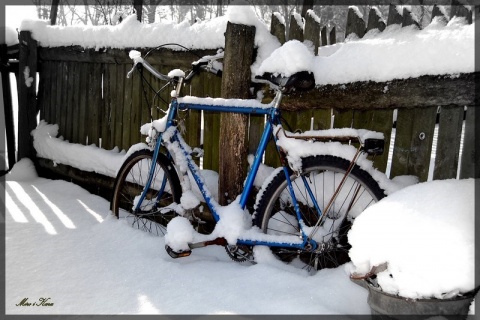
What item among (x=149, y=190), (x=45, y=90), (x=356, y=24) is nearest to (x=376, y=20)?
(x=356, y=24)

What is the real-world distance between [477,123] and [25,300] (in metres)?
2.67

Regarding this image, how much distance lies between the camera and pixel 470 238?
1.55 metres

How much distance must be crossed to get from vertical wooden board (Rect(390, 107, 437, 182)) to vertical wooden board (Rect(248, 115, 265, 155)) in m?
1.04

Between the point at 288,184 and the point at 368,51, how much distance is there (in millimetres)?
920

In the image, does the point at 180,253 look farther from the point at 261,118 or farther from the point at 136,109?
the point at 136,109

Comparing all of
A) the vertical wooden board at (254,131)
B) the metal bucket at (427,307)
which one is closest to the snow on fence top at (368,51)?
the vertical wooden board at (254,131)

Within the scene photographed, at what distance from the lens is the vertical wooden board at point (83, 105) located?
4.84m

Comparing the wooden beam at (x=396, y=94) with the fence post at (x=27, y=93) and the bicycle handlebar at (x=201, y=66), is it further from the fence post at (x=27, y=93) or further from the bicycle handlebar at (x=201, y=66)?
the fence post at (x=27, y=93)

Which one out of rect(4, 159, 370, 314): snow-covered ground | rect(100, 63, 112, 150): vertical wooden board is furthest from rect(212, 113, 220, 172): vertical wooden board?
rect(100, 63, 112, 150): vertical wooden board

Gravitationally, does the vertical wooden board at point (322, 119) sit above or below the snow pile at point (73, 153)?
above

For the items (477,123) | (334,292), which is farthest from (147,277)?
(477,123)

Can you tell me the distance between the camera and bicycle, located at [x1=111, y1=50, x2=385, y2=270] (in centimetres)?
237

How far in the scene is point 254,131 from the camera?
316 cm

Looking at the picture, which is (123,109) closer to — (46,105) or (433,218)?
(46,105)
